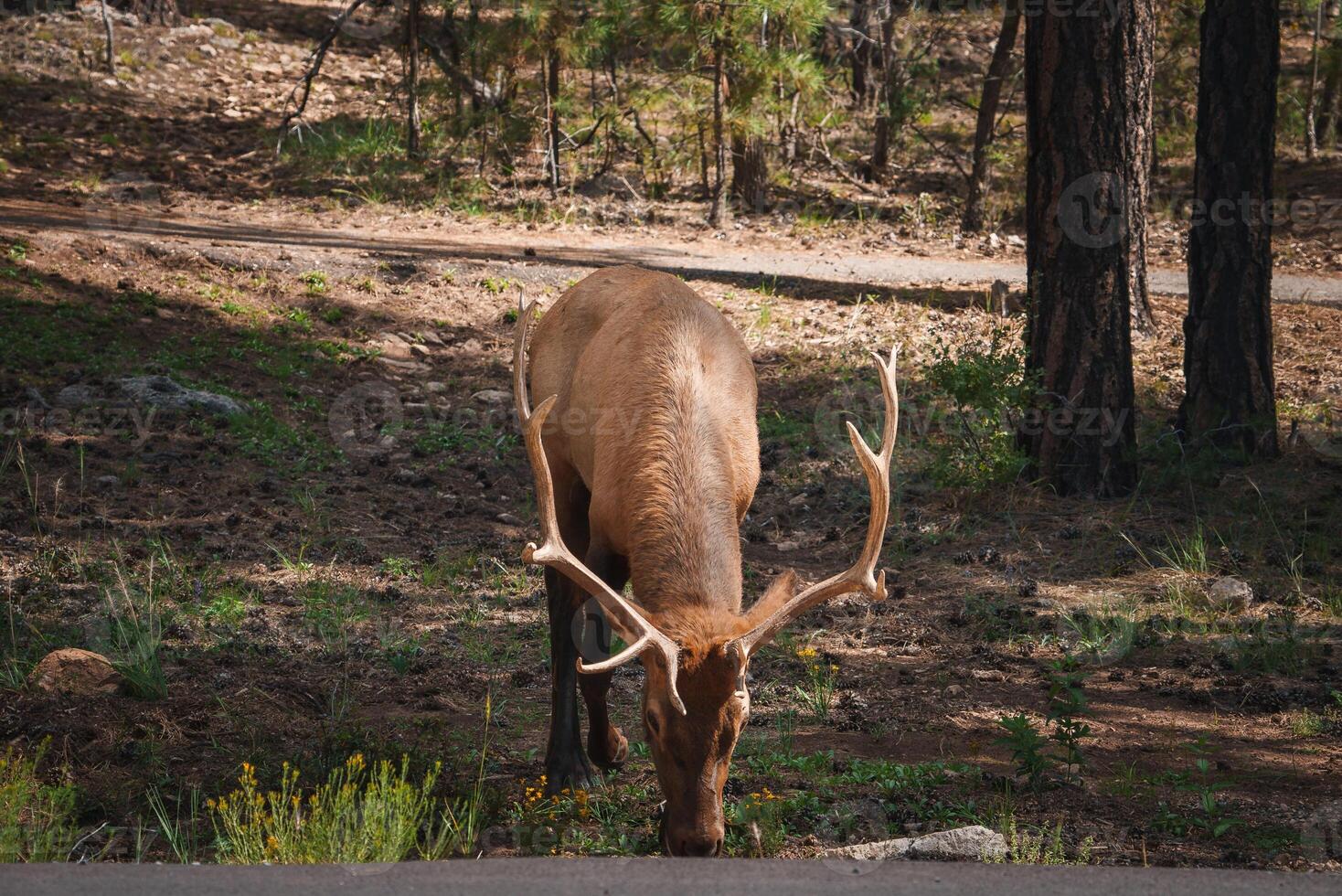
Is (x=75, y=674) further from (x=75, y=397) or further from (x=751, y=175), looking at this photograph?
(x=751, y=175)

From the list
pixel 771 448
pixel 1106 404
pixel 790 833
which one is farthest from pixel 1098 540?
pixel 790 833

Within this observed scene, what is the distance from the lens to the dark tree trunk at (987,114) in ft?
52.4

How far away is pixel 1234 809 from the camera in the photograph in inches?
200

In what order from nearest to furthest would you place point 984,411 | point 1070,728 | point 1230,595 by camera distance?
1. point 1070,728
2. point 1230,595
3. point 984,411

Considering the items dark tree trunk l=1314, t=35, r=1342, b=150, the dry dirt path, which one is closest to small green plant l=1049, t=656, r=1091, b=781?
the dry dirt path

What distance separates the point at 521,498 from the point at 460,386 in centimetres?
222

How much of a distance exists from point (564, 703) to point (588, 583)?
1254mm

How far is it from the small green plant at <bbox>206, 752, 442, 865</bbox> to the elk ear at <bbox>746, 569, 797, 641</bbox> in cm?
127

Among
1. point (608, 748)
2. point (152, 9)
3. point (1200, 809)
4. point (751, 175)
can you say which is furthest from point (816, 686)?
point (152, 9)

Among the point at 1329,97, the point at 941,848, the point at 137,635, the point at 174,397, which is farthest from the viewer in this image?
the point at 1329,97

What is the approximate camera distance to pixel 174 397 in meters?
10.2

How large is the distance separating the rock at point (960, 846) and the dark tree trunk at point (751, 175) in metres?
13.6

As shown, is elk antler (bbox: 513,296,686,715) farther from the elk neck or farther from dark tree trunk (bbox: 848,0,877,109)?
dark tree trunk (bbox: 848,0,877,109)

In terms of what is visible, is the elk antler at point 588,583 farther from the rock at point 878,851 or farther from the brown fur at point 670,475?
the rock at point 878,851
